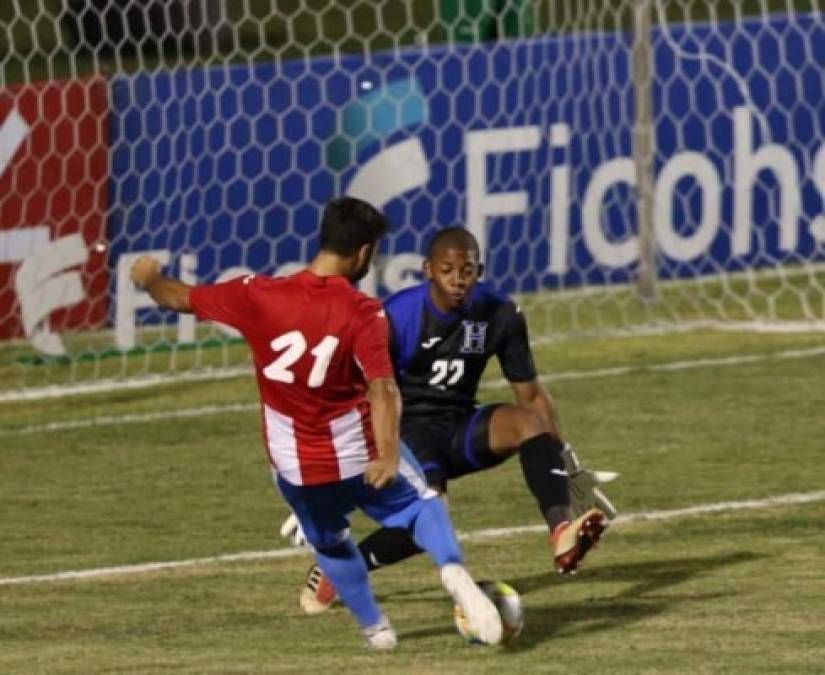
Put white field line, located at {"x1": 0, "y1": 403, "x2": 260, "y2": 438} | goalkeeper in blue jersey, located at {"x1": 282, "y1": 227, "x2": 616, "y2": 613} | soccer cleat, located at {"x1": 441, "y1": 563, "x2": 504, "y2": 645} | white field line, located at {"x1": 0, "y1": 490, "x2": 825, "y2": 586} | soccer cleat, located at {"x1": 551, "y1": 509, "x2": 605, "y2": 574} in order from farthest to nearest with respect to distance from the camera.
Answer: white field line, located at {"x1": 0, "y1": 403, "x2": 260, "y2": 438}, white field line, located at {"x1": 0, "y1": 490, "x2": 825, "y2": 586}, goalkeeper in blue jersey, located at {"x1": 282, "y1": 227, "x2": 616, "y2": 613}, soccer cleat, located at {"x1": 551, "y1": 509, "x2": 605, "y2": 574}, soccer cleat, located at {"x1": 441, "y1": 563, "x2": 504, "y2": 645}

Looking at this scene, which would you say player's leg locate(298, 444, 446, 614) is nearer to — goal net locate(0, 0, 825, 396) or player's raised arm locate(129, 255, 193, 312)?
player's raised arm locate(129, 255, 193, 312)

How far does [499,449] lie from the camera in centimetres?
995

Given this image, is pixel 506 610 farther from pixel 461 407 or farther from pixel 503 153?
pixel 503 153

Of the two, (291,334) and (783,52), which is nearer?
(291,334)

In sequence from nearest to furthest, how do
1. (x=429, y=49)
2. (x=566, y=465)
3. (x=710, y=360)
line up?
(x=566, y=465) < (x=710, y=360) < (x=429, y=49)

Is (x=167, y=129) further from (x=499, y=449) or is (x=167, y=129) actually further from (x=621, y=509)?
(x=499, y=449)

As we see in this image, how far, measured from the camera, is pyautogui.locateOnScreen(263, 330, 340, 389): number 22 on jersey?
27.5ft

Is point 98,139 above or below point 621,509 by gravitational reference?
above

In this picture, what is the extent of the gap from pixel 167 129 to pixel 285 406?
838 centimetres

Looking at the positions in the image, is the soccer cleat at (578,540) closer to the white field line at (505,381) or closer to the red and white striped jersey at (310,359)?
the red and white striped jersey at (310,359)

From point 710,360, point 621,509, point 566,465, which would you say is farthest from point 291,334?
point 710,360

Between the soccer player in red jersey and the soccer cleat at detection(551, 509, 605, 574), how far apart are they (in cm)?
76

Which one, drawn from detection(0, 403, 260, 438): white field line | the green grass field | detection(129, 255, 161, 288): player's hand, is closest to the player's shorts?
the green grass field

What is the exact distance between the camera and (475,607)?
8.28 metres
